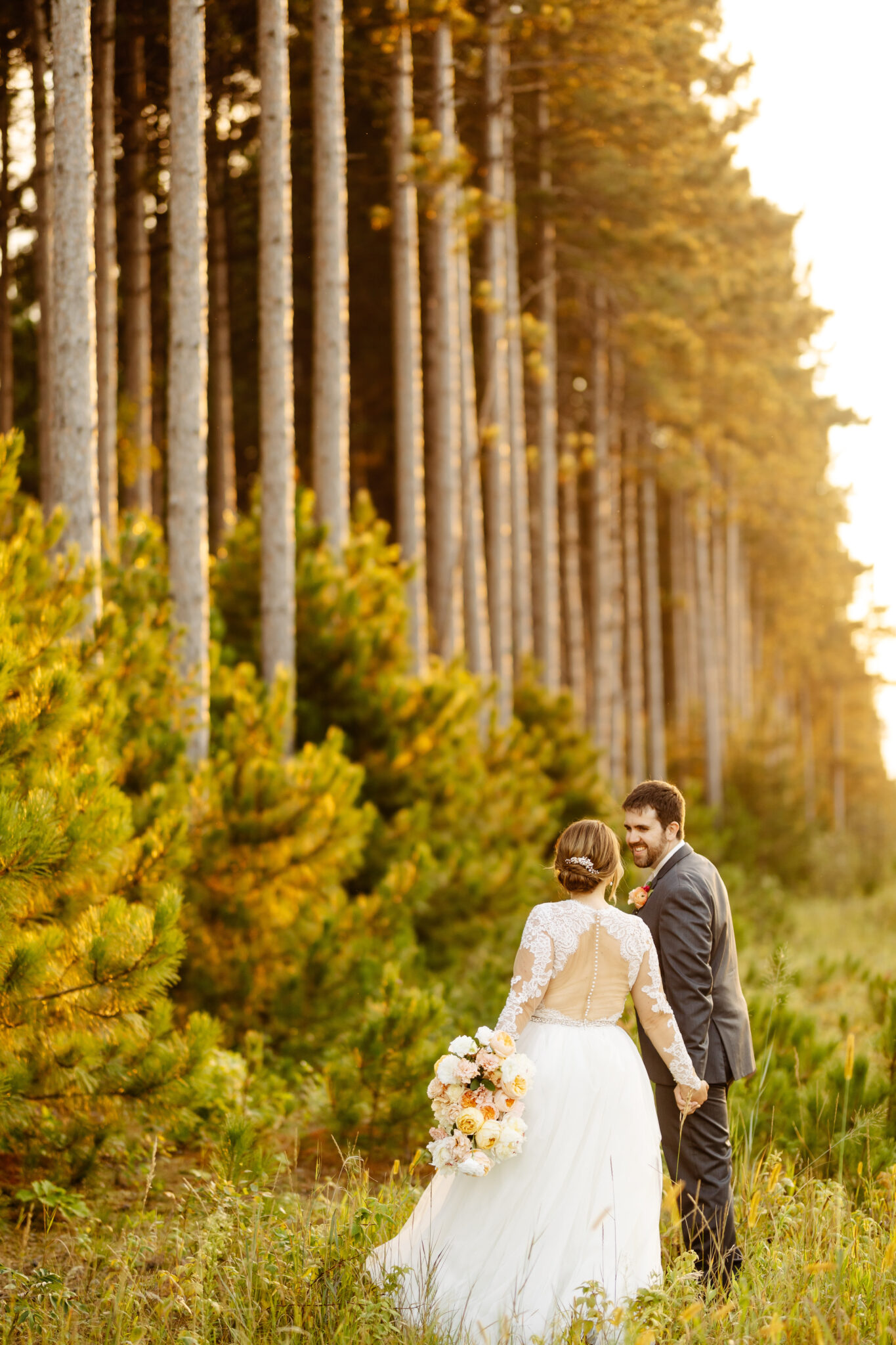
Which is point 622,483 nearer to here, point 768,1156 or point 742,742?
point 742,742

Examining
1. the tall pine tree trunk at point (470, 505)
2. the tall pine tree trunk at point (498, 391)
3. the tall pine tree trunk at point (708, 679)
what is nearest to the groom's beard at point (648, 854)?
the tall pine tree trunk at point (470, 505)

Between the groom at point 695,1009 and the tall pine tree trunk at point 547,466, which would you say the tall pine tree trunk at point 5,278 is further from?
the groom at point 695,1009

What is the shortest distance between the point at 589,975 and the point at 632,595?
90.1 feet

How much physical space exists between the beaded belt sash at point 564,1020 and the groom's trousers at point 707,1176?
1.80 feet

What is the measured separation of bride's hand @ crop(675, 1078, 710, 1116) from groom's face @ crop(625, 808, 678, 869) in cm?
84

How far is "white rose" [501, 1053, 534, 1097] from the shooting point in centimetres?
414

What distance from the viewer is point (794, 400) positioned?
1116 inches

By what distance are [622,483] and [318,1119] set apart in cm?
2684

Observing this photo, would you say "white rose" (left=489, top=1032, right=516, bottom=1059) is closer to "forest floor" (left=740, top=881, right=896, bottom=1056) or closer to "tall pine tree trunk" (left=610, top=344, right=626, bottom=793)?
"forest floor" (left=740, top=881, right=896, bottom=1056)

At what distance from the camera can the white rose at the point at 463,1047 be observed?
4117 millimetres

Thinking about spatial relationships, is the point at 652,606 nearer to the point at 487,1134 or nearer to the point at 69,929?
the point at 69,929

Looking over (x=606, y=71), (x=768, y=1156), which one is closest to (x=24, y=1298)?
(x=768, y=1156)

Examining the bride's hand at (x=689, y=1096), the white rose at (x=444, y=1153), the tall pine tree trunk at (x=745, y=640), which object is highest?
the tall pine tree trunk at (x=745, y=640)

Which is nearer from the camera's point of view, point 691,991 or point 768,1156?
point 691,991
